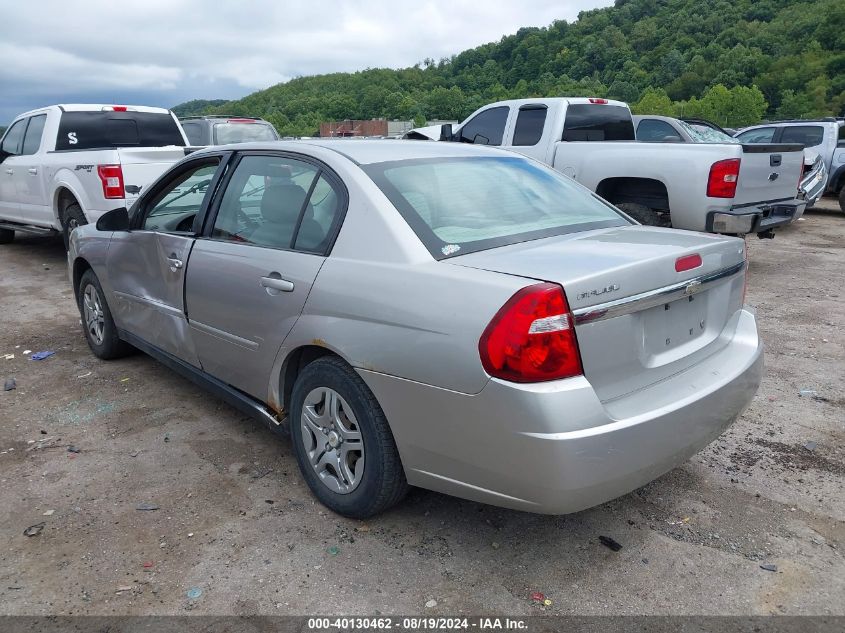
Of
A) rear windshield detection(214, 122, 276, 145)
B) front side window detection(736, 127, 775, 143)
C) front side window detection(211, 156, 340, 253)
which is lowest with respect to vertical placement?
front side window detection(736, 127, 775, 143)

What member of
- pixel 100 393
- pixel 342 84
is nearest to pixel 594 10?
pixel 342 84

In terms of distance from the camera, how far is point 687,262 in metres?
2.60

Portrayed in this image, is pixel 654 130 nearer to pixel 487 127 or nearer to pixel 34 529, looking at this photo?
pixel 487 127

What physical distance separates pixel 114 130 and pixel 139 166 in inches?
68.6

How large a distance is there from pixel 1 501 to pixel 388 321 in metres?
2.15

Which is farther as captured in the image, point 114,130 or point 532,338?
point 114,130

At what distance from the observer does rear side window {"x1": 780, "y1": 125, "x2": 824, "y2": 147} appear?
1338cm

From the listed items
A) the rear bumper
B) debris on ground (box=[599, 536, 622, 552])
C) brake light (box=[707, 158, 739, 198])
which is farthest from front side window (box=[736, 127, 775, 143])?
debris on ground (box=[599, 536, 622, 552])

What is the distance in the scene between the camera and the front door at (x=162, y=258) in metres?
3.79

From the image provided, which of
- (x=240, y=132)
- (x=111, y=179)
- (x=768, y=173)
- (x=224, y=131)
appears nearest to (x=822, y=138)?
(x=768, y=173)

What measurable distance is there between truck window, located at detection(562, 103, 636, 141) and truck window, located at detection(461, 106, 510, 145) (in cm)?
90

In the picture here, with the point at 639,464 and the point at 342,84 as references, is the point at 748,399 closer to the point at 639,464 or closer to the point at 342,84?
the point at 639,464

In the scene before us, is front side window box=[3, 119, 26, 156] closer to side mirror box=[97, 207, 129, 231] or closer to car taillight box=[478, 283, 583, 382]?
side mirror box=[97, 207, 129, 231]

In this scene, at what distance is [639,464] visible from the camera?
2.34 m
